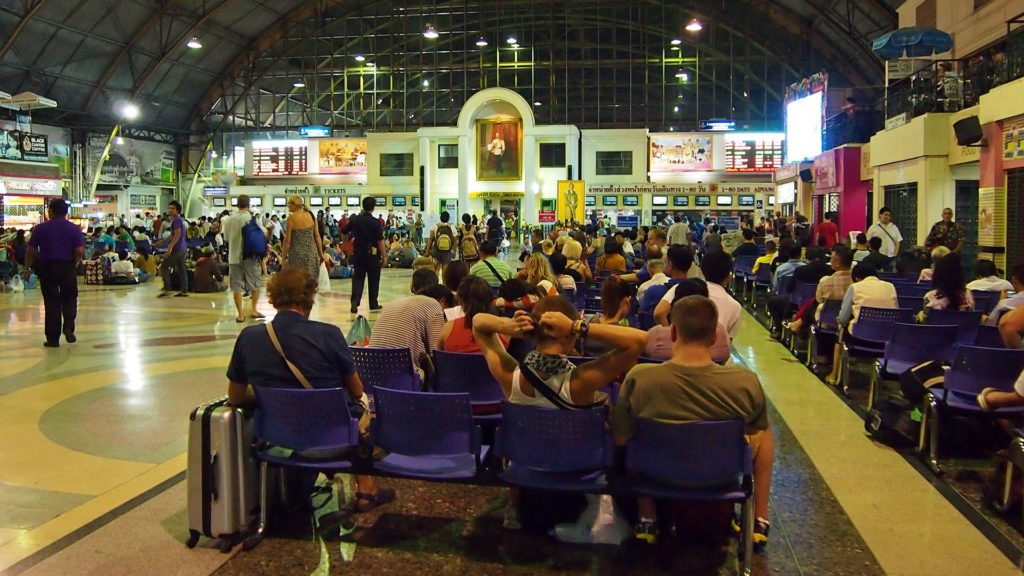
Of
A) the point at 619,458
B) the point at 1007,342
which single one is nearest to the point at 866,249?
the point at 1007,342

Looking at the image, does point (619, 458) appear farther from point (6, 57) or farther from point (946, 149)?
point (6, 57)

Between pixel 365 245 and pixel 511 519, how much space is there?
7.67m

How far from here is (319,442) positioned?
3.71 m

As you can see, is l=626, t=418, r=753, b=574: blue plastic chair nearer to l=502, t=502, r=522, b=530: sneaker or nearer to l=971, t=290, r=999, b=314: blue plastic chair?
l=502, t=502, r=522, b=530: sneaker

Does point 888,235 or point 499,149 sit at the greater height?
point 499,149

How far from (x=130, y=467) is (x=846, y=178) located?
21523mm

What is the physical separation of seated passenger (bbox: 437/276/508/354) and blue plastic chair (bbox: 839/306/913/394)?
372cm

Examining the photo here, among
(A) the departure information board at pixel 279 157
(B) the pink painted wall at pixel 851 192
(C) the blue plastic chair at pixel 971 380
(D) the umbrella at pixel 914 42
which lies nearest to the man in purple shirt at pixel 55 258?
(C) the blue plastic chair at pixel 971 380

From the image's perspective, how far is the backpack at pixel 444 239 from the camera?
41.6 ft

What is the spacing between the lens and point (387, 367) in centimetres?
458

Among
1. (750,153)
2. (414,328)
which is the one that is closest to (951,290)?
(414,328)

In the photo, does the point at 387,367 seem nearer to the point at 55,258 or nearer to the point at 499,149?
the point at 55,258

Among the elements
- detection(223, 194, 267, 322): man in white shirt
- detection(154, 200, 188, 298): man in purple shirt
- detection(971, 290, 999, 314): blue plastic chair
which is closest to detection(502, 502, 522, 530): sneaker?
detection(971, 290, 999, 314): blue plastic chair

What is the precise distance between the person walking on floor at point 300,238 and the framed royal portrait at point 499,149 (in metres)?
30.5
